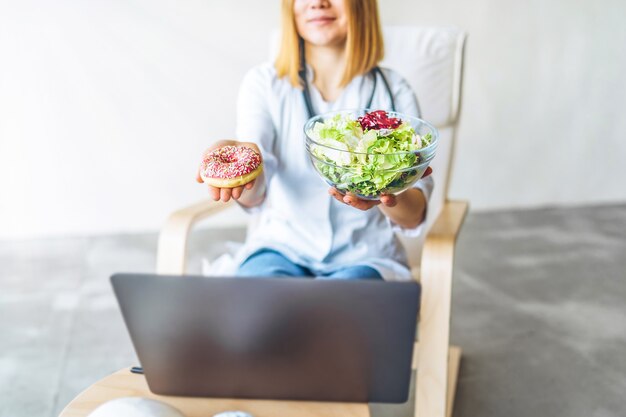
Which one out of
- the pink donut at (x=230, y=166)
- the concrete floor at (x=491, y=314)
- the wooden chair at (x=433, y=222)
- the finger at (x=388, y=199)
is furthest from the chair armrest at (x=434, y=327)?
the concrete floor at (x=491, y=314)

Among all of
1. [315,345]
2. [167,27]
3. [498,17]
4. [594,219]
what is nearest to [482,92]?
[498,17]

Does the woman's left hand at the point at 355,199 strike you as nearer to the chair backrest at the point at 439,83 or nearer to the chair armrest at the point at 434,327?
the chair armrest at the point at 434,327

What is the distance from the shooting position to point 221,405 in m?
1.16

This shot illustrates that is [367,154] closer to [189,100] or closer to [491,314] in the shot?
[491,314]

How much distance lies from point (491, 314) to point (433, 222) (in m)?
0.89

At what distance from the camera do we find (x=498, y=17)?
2803 millimetres

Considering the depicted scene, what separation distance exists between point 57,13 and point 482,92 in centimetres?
166

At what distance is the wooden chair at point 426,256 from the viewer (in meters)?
1.16

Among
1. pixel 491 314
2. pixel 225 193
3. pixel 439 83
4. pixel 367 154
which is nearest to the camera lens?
pixel 367 154

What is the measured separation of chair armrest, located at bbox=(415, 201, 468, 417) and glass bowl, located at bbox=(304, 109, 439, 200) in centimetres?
34

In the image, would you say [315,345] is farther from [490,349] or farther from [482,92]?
[482,92]

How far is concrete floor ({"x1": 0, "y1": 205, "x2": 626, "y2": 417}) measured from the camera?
6.23 ft

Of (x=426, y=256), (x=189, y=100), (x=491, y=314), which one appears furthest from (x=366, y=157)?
(x=189, y=100)

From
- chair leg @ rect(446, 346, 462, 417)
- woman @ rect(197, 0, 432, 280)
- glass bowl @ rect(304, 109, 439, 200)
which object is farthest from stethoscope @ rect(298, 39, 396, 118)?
chair leg @ rect(446, 346, 462, 417)
